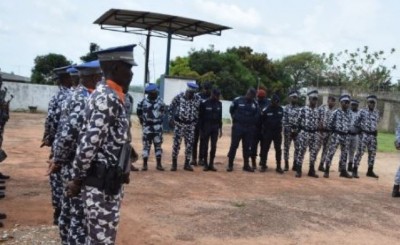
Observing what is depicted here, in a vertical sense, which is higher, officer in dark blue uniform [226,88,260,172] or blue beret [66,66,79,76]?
blue beret [66,66,79,76]

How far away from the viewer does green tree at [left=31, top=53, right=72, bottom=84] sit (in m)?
42.2

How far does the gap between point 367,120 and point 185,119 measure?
4.39 m

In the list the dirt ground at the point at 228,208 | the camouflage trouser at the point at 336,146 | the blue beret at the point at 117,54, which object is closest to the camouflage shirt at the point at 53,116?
the dirt ground at the point at 228,208

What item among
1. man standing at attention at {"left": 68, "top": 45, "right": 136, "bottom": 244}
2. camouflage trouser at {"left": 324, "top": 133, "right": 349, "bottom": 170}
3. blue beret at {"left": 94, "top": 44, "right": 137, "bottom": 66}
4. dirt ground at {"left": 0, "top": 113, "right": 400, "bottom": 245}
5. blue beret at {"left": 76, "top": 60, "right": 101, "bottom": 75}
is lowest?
dirt ground at {"left": 0, "top": 113, "right": 400, "bottom": 245}

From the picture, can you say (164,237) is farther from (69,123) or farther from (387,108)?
(387,108)

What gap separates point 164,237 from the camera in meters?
6.04

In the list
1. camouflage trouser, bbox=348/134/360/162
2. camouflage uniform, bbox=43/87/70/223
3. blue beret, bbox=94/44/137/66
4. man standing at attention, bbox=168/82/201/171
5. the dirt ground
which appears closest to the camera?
blue beret, bbox=94/44/137/66

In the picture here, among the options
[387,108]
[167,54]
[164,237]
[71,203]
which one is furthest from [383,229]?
[387,108]

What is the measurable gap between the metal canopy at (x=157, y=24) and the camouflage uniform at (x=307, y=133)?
21.7 ft

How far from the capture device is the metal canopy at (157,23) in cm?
1683

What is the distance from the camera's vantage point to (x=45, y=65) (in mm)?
42750

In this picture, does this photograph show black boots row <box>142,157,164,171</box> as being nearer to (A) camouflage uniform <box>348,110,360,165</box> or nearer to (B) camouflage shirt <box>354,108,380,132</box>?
(A) camouflage uniform <box>348,110,360,165</box>

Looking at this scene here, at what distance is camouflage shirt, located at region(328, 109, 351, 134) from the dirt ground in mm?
1154

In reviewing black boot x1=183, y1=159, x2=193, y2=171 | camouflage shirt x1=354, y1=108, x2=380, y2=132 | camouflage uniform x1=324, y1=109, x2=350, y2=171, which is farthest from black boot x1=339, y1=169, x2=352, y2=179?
black boot x1=183, y1=159, x2=193, y2=171
